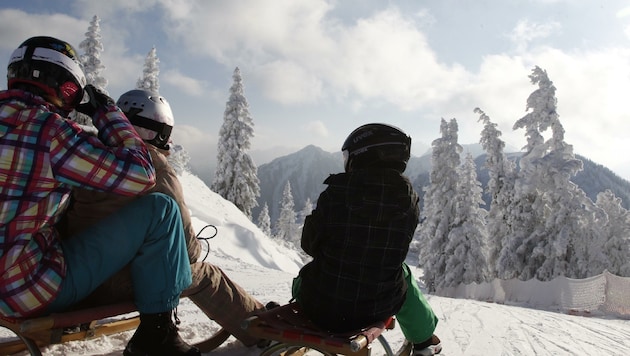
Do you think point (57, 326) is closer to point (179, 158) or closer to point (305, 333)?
point (305, 333)

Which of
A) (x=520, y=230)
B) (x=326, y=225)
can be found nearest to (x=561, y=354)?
(x=326, y=225)

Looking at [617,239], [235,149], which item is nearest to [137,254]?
[617,239]

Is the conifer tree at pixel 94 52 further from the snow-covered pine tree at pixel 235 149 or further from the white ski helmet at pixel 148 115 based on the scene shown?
the white ski helmet at pixel 148 115

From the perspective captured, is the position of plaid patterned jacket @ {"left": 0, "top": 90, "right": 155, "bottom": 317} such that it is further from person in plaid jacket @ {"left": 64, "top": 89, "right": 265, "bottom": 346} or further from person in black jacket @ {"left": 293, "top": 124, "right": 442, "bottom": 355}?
person in black jacket @ {"left": 293, "top": 124, "right": 442, "bottom": 355}

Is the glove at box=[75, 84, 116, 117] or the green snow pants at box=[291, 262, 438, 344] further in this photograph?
the green snow pants at box=[291, 262, 438, 344]

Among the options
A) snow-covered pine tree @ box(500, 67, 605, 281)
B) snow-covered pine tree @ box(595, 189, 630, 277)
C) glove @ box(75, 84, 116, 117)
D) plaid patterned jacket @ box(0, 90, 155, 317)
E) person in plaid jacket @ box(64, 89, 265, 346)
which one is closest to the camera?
plaid patterned jacket @ box(0, 90, 155, 317)

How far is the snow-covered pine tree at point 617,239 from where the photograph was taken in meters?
21.4

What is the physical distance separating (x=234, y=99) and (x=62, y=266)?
34.4 metres

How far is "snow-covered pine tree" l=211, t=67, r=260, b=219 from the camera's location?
35094mm

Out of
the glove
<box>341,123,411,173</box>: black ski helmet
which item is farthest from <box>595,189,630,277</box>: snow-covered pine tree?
the glove

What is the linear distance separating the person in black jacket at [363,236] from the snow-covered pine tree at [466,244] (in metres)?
24.4

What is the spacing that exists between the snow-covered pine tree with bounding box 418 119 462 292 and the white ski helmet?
2561 cm

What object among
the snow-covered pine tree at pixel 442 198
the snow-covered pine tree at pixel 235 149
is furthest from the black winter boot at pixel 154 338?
the snow-covered pine tree at pixel 235 149

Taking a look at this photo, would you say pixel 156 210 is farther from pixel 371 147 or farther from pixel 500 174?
pixel 500 174
